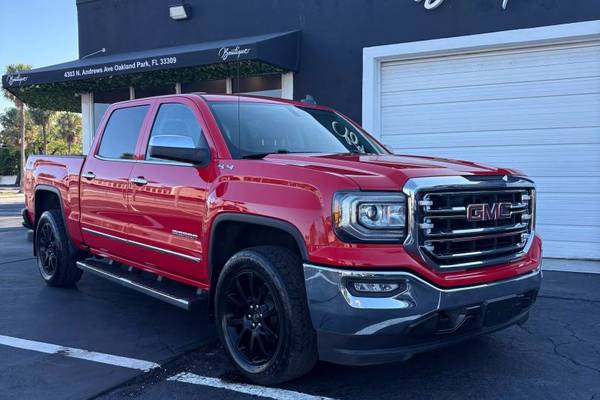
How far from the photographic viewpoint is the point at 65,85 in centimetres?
1208

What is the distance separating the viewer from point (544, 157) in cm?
821

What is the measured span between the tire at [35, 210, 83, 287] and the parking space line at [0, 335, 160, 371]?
158cm

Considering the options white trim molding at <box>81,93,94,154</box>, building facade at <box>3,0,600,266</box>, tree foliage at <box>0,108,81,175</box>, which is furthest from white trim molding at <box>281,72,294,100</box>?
tree foliage at <box>0,108,81,175</box>

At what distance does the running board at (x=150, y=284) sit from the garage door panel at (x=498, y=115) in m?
5.43

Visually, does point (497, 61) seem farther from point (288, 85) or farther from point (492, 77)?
point (288, 85)

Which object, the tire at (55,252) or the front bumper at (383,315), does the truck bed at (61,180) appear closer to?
the tire at (55,252)

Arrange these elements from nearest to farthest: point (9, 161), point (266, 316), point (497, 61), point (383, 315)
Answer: point (383, 315), point (266, 316), point (497, 61), point (9, 161)

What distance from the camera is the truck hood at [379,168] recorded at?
10.6 ft

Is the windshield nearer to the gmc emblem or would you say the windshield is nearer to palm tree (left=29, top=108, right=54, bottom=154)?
the gmc emblem

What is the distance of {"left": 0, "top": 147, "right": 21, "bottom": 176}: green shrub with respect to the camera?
1724 inches

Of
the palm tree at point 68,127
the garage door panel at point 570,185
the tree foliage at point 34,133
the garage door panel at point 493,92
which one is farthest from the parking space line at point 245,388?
the palm tree at point 68,127

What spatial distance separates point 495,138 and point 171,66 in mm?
5577

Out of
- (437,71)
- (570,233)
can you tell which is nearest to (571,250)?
(570,233)

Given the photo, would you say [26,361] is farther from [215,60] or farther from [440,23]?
[440,23]
